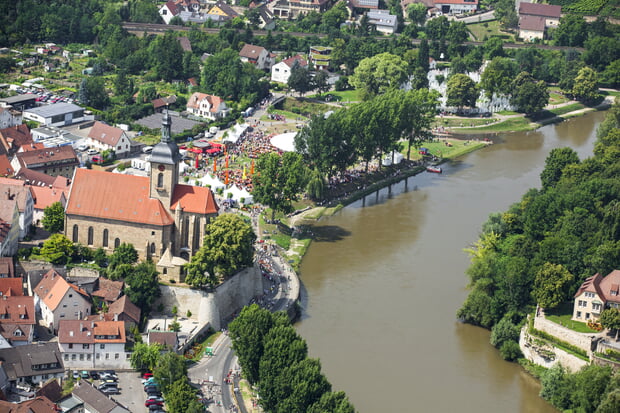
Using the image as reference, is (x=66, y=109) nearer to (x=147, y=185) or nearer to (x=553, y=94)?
(x=147, y=185)

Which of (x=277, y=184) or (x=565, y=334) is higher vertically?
(x=277, y=184)

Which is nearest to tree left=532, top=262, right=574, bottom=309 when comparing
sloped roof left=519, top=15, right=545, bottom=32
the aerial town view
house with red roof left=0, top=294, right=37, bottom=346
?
the aerial town view

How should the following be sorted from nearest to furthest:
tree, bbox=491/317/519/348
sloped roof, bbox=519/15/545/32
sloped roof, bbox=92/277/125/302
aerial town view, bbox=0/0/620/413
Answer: aerial town view, bbox=0/0/620/413
sloped roof, bbox=92/277/125/302
tree, bbox=491/317/519/348
sloped roof, bbox=519/15/545/32

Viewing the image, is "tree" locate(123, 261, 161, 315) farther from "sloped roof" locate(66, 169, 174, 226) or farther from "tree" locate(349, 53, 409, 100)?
"tree" locate(349, 53, 409, 100)

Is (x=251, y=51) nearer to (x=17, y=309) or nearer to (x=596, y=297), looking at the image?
(x=17, y=309)

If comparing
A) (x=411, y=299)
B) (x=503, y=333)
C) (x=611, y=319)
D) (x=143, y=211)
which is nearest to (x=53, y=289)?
(x=143, y=211)
